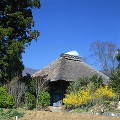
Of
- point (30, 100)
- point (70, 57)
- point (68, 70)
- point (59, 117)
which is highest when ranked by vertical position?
point (70, 57)

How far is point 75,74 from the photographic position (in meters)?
25.9

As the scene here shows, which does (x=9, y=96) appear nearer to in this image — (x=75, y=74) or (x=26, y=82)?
(x=26, y=82)

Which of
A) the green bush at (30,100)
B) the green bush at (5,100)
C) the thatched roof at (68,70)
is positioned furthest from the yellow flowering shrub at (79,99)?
the green bush at (5,100)

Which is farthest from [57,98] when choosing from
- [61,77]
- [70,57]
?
[70,57]

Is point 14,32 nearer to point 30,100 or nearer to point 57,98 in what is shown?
point 30,100

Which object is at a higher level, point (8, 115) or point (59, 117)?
point (8, 115)

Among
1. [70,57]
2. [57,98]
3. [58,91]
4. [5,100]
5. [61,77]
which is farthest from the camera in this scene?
[70,57]

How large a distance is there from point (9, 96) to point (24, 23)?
7325 millimetres

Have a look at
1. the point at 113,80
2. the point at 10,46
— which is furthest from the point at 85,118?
the point at 113,80

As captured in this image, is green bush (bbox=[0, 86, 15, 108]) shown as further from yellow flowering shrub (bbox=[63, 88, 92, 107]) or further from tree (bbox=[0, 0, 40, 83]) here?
yellow flowering shrub (bbox=[63, 88, 92, 107])

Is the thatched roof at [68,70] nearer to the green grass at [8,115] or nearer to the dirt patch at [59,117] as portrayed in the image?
the dirt patch at [59,117]

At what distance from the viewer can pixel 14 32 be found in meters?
20.2

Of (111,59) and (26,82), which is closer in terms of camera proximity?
(26,82)

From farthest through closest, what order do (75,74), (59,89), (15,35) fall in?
(75,74), (59,89), (15,35)
